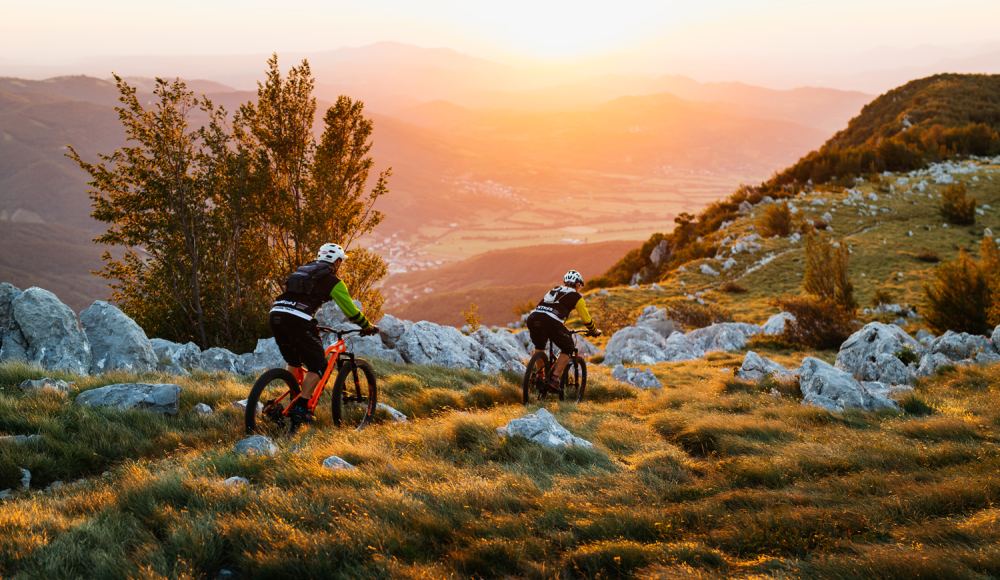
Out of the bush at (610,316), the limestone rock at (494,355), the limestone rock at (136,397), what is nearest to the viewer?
the limestone rock at (136,397)

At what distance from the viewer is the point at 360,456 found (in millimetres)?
5895

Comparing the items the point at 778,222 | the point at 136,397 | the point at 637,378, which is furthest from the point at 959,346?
the point at 778,222

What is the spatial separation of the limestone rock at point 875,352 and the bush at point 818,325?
3.90 m

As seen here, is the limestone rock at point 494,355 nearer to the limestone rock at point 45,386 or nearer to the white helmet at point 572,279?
the white helmet at point 572,279

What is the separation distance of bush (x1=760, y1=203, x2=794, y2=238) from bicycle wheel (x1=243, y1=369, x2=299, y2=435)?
124 feet

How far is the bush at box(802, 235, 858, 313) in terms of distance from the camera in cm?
Answer: 2225

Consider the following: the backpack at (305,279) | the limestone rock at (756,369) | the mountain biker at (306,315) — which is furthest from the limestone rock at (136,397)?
the limestone rock at (756,369)

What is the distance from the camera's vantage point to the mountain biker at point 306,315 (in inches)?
258

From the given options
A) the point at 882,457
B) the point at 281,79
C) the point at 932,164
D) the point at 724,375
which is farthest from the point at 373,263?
the point at 932,164

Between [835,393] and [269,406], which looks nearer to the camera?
[269,406]

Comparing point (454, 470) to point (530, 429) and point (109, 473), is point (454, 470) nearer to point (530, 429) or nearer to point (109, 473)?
point (530, 429)

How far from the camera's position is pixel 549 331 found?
970cm

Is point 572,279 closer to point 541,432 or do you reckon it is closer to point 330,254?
point 541,432

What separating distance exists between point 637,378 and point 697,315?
12.4 meters
